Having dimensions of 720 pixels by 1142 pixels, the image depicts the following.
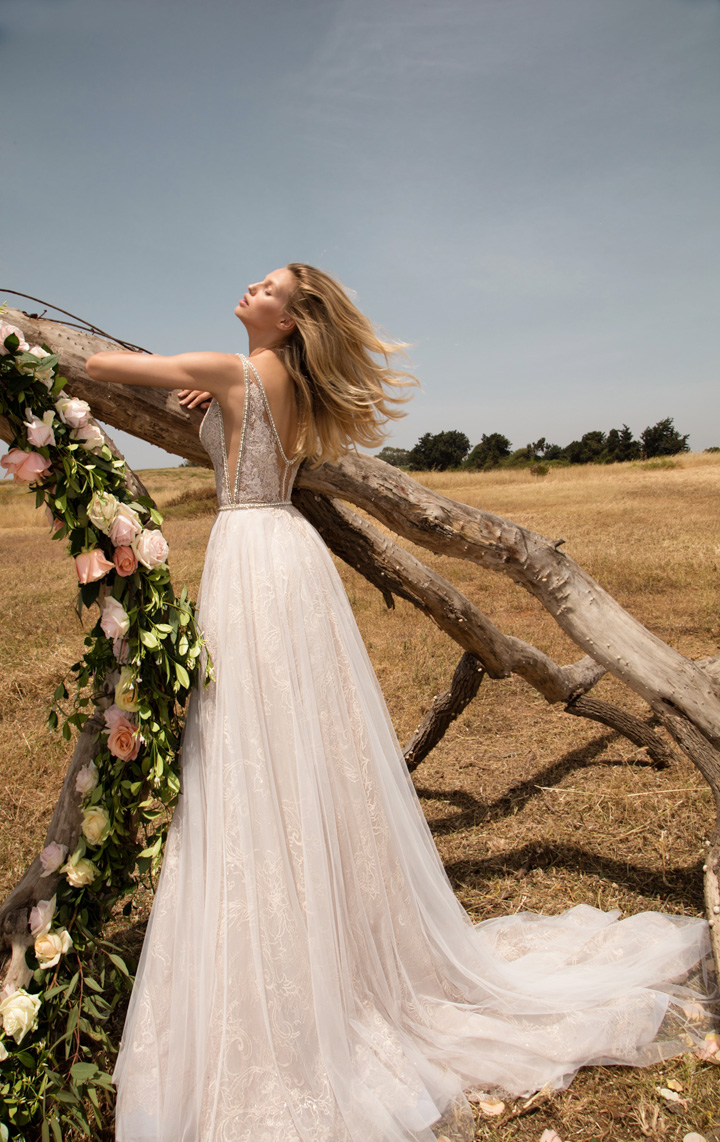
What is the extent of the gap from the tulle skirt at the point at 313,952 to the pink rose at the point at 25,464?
759 millimetres

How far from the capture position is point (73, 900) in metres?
2.89

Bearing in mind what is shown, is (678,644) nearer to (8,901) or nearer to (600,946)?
(600,946)

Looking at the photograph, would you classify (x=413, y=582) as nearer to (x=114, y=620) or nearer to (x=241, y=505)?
(x=241, y=505)

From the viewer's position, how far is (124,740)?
2814mm

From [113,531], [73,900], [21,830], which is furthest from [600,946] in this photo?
[21,830]

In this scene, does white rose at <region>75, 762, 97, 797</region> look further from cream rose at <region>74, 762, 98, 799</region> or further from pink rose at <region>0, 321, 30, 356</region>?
pink rose at <region>0, 321, 30, 356</region>

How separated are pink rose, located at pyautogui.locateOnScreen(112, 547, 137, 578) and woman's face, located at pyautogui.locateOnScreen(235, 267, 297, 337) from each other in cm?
122

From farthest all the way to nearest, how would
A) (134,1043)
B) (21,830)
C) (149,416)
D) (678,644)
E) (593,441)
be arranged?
(593,441), (678,644), (21,830), (149,416), (134,1043)

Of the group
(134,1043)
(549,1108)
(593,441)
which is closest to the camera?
(134,1043)

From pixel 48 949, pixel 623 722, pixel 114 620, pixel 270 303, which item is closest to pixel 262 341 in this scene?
pixel 270 303

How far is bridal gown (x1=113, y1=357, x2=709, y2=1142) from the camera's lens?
256cm

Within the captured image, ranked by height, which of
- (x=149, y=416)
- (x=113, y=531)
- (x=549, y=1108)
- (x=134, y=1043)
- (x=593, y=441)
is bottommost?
(x=549, y=1108)

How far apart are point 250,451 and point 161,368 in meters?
0.49

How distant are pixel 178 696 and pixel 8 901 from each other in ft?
3.27
